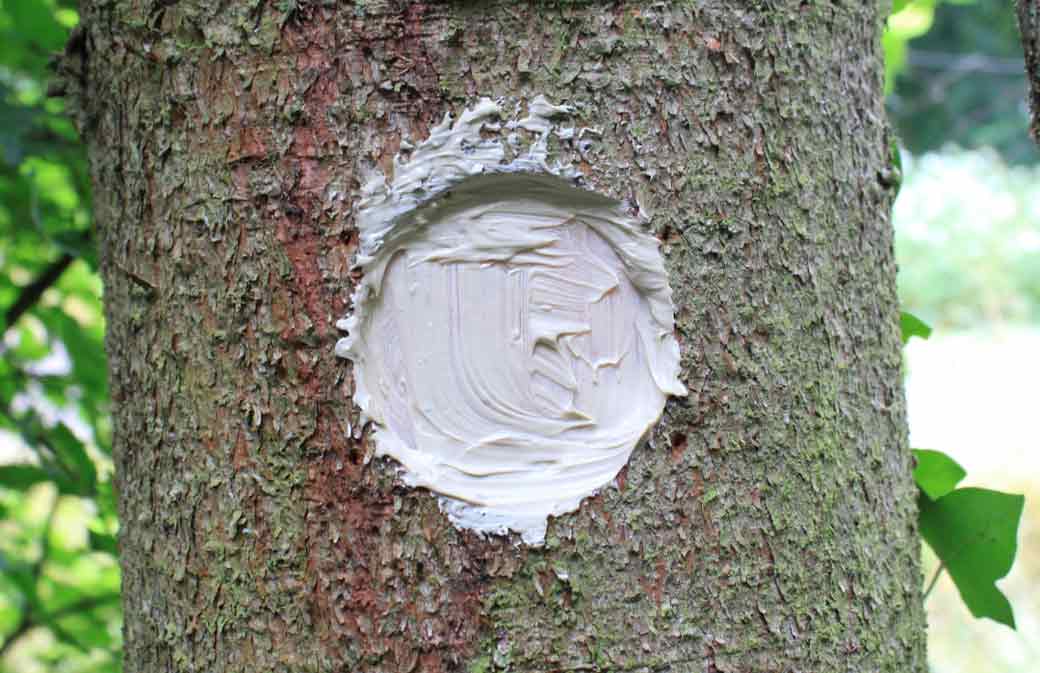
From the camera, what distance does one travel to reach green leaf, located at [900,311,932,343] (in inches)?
39.4

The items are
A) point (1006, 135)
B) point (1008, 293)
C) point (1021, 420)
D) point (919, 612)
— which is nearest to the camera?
point (919, 612)

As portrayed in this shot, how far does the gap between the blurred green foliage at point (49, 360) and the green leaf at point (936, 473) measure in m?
0.89

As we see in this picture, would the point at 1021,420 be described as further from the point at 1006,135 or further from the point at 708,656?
the point at 708,656

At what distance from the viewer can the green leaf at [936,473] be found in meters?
0.98

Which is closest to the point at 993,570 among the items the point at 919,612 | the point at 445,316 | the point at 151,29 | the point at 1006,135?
the point at 919,612

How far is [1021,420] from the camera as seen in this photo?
6.01m

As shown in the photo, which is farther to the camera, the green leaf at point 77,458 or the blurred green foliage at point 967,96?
the blurred green foliage at point 967,96

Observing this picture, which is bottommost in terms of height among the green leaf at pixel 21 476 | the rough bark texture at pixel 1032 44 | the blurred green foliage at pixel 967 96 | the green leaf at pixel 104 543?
the green leaf at pixel 104 543

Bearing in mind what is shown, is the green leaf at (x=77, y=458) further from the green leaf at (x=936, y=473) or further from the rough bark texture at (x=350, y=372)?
the green leaf at (x=936, y=473)

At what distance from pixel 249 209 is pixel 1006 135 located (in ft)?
34.5

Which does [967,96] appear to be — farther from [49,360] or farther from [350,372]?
[350,372]

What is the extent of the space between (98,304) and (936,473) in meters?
1.30

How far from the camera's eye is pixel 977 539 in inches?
36.5

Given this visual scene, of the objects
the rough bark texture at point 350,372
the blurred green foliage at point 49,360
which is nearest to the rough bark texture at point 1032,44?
the rough bark texture at point 350,372
